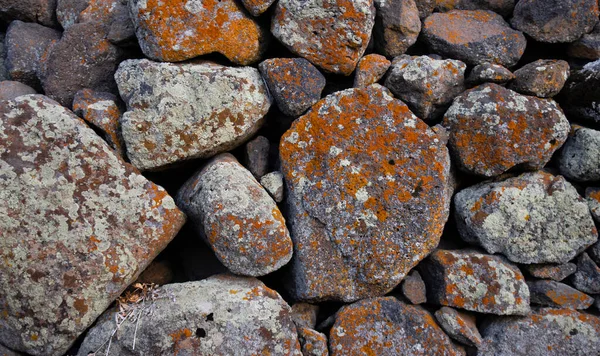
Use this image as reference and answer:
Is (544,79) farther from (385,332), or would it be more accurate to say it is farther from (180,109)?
(180,109)

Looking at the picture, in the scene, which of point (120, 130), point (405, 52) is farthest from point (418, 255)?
point (120, 130)

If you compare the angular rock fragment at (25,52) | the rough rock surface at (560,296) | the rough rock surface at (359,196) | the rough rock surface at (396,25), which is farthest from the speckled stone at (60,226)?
the rough rock surface at (560,296)

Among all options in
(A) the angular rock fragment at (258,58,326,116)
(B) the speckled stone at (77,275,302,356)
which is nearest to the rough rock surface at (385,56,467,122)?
(A) the angular rock fragment at (258,58,326,116)

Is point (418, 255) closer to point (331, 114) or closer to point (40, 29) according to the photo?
point (331, 114)

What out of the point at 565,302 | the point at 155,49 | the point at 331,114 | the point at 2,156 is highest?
the point at 155,49

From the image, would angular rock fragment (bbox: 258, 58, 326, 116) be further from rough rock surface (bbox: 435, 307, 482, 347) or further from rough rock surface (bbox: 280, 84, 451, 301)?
rough rock surface (bbox: 435, 307, 482, 347)

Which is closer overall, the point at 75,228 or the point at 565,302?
the point at 75,228
